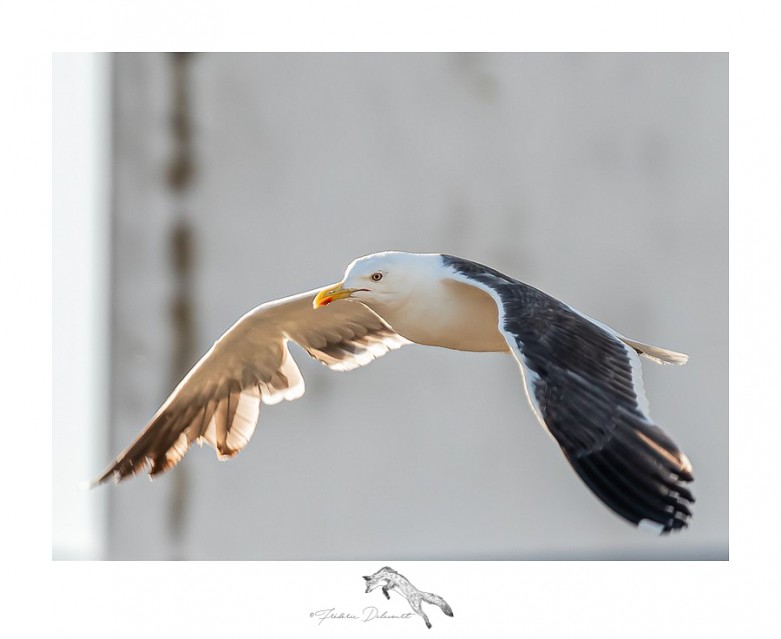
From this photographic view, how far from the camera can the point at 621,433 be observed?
2.17 metres

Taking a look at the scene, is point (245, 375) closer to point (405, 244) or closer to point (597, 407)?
point (405, 244)

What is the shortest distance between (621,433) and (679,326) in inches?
65.2

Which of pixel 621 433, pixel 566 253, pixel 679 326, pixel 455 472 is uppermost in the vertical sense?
pixel 566 253

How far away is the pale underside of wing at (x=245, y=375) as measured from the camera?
321 centimetres

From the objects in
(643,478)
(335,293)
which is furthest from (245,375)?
(643,478)

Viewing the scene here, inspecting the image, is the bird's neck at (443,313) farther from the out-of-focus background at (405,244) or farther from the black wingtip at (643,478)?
the out-of-focus background at (405,244)

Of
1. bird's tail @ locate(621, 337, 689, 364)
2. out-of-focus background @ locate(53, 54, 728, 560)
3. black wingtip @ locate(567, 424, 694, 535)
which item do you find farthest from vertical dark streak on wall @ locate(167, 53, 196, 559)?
black wingtip @ locate(567, 424, 694, 535)

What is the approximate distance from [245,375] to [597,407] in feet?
4.54
